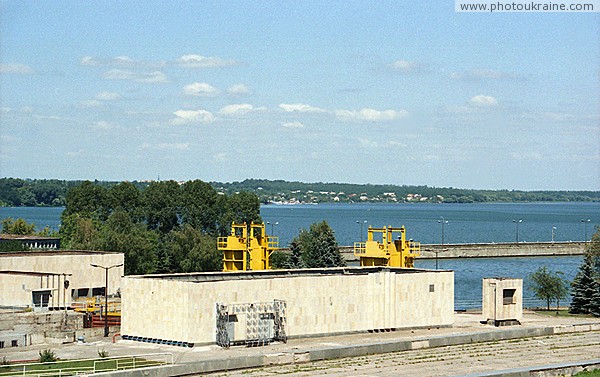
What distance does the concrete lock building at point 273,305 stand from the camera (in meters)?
49.4

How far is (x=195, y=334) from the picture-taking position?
49.0 metres

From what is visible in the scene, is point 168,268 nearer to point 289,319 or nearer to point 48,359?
point 289,319

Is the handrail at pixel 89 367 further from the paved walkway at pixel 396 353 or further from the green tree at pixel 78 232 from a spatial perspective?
the green tree at pixel 78 232

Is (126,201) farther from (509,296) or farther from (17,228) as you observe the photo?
(509,296)

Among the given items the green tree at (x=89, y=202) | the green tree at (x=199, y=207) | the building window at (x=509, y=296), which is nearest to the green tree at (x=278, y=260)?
Result: the green tree at (x=199, y=207)

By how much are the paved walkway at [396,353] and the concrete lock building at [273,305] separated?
70 cm

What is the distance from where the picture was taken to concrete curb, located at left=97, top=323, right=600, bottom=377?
137ft

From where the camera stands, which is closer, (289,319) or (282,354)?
(282,354)

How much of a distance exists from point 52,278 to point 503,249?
335 feet

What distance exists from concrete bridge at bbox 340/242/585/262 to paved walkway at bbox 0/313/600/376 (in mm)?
91063

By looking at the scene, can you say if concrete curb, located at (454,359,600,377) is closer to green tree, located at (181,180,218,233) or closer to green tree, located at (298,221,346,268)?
green tree, located at (298,221,346,268)

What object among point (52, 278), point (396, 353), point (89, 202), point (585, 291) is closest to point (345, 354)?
point (396, 353)

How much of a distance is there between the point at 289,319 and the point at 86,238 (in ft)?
185

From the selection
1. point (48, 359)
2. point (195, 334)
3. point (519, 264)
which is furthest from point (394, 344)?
point (519, 264)
